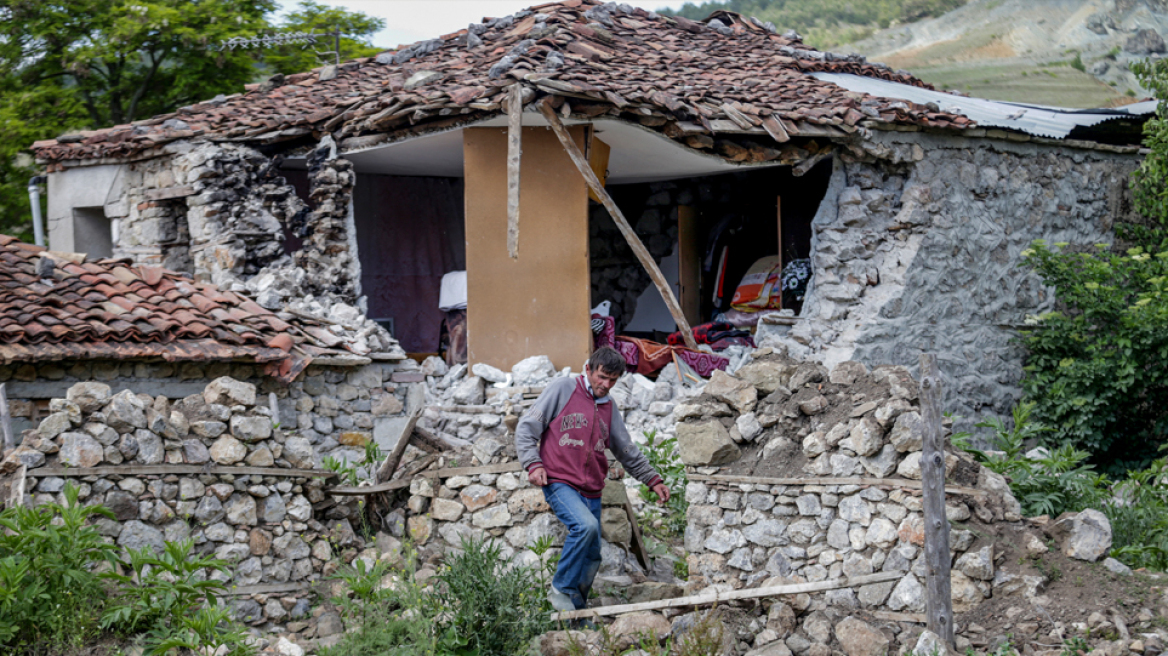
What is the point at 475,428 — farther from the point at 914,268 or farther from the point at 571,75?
the point at 914,268

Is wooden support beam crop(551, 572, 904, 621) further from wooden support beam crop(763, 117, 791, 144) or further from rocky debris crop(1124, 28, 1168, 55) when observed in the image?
rocky debris crop(1124, 28, 1168, 55)

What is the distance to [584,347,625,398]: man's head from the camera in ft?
17.3

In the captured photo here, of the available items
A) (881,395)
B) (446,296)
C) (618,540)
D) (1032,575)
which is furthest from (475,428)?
(1032,575)

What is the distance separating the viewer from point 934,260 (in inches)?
351

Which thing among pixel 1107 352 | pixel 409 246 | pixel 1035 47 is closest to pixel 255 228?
pixel 409 246

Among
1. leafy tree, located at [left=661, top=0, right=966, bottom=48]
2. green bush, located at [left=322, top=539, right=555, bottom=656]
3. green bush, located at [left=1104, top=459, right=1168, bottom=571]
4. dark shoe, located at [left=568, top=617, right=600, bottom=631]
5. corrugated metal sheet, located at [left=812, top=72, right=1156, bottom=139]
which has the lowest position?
dark shoe, located at [left=568, top=617, right=600, bottom=631]

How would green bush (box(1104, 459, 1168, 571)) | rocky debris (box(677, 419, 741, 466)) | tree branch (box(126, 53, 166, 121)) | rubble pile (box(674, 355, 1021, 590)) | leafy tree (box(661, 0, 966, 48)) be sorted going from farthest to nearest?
1. leafy tree (box(661, 0, 966, 48))
2. tree branch (box(126, 53, 166, 121))
3. rocky debris (box(677, 419, 741, 466))
4. green bush (box(1104, 459, 1168, 571))
5. rubble pile (box(674, 355, 1021, 590))

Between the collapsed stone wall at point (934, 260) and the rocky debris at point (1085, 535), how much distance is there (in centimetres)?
353

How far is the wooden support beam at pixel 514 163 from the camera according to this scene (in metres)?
8.16

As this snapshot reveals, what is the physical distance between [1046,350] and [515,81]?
5.87m

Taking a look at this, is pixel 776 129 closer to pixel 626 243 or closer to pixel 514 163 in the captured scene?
pixel 514 163

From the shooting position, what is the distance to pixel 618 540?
6148mm

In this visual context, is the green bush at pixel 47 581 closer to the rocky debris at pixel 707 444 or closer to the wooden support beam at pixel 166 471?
the wooden support beam at pixel 166 471

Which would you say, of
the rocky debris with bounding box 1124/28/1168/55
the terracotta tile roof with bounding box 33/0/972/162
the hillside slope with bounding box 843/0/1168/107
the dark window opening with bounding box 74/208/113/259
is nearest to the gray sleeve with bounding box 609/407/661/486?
the terracotta tile roof with bounding box 33/0/972/162
